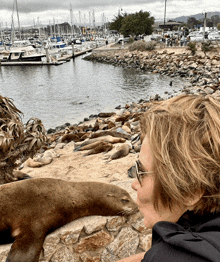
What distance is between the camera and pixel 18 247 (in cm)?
236

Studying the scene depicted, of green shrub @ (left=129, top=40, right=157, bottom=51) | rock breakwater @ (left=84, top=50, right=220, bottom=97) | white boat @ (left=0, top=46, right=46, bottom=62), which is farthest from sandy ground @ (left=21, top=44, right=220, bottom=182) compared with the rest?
white boat @ (left=0, top=46, right=46, bottom=62)

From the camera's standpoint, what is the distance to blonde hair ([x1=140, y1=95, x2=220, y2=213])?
1.11 metres

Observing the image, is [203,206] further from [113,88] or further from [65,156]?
[113,88]

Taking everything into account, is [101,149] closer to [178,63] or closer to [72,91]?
[72,91]

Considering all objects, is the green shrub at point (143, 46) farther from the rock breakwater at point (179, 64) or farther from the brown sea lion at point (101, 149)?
the brown sea lion at point (101, 149)

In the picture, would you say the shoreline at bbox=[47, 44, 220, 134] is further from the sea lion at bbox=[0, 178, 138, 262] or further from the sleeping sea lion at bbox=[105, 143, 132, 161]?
the sea lion at bbox=[0, 178, 138, 262]

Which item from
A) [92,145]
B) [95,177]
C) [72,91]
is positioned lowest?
[72,91]

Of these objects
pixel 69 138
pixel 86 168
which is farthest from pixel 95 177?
pixel 69 138

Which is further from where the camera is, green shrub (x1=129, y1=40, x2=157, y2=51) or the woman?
green shrub (x1=129, y1=40, x2=157, y2=51)

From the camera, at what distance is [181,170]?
1129mm

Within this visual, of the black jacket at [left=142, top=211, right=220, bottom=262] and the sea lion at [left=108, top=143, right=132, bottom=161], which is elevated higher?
the black jacket at [left=142, top=211, right=220, bottom=262]

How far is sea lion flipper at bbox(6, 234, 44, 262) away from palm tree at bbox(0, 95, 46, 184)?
5.27 feet

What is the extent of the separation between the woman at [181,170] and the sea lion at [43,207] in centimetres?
155

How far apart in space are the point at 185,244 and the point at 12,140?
3.31 meters
